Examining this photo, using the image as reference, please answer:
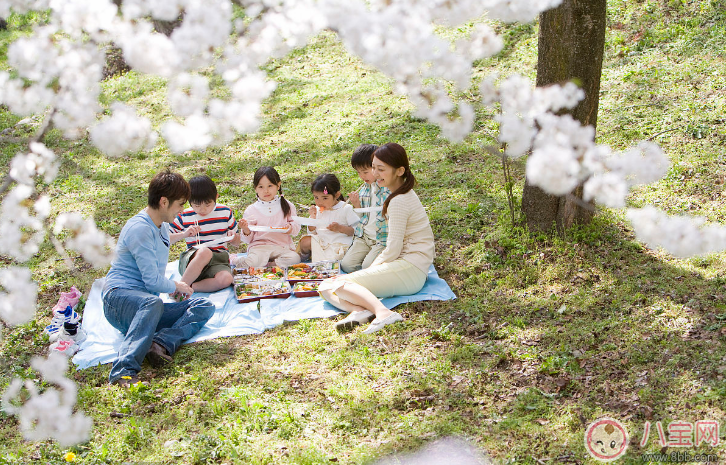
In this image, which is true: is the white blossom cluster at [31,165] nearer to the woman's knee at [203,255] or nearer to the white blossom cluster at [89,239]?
the white blossom cluster at [89,239]

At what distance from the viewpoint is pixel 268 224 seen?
16.8 ft

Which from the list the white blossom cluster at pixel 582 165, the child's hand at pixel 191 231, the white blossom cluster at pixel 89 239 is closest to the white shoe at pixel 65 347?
the white blossom cluster at pixel 89 239

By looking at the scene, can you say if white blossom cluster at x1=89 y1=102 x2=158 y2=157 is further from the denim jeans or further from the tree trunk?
the tree trunk

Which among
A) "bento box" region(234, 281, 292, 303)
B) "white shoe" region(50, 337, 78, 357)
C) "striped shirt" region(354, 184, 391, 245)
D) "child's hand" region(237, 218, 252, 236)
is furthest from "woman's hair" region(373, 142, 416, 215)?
"white shoe" region(50, 337, 78, 357)

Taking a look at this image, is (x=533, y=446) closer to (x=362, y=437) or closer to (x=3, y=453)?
(x=362, y=437)

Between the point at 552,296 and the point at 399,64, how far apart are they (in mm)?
2063

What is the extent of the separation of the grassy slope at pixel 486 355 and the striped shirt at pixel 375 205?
21.0 inches

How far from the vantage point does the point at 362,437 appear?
116 inches

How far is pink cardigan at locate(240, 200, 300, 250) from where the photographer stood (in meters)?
5.09

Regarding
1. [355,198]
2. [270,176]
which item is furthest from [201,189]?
[355,198]

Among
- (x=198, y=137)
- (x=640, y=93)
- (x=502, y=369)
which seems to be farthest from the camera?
(x=640, y=93)

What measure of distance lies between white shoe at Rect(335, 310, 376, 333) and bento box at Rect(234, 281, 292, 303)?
75 centimetres

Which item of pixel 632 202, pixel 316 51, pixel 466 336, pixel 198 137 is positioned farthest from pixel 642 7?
pixel 198 137

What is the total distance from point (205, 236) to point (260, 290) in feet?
2.21
